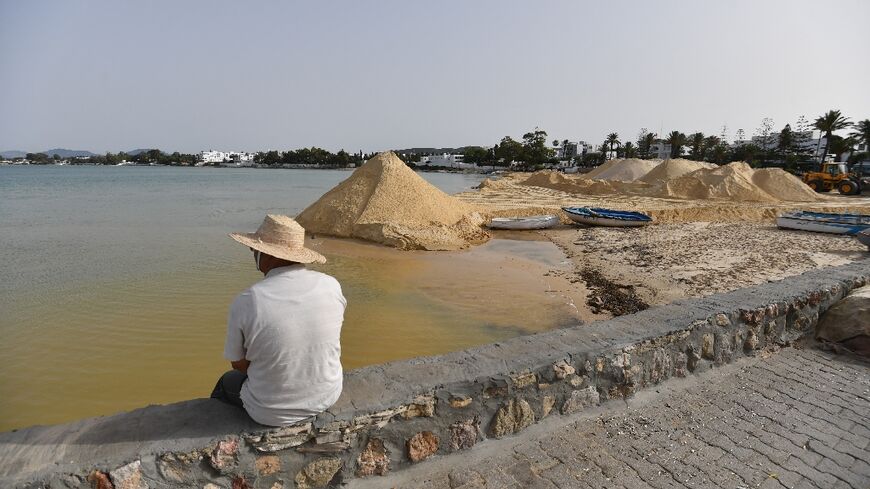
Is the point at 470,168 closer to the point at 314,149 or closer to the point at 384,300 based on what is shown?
the point at 314,149

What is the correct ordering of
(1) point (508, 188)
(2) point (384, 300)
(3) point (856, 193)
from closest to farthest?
(2) point (384, 300) < (3) point (856, 193) < (1) point (508, 188)

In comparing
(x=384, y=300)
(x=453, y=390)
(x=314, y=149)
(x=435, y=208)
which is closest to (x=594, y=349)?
(x=453, y=390)

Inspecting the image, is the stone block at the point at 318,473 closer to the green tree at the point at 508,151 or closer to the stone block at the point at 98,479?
the stone block at the point at 98,479

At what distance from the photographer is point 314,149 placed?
14662 cm

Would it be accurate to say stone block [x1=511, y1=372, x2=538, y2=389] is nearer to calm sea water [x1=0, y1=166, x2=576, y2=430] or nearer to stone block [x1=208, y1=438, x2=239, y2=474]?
stone block [x1=208, y1=438, x2=239, y2=474]

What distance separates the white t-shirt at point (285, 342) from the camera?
2.23 meters

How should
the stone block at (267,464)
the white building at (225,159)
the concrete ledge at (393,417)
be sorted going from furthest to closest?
the white building at (225,159) → the stone block at (267,464) → the concrete ledge at (393,417)

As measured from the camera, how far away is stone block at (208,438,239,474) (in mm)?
2230

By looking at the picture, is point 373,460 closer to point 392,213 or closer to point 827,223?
point 392,213

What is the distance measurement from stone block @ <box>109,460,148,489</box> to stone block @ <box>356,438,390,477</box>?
1.02 metres

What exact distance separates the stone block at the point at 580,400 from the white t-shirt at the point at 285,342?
1.78 metres

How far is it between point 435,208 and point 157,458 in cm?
1768

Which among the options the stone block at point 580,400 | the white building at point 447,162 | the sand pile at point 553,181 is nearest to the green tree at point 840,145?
the sand pile at point 553,181

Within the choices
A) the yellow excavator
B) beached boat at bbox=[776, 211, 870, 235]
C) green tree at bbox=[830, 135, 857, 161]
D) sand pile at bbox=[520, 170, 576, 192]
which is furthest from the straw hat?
green tree at bbox=[830, 135, 857, 161]
